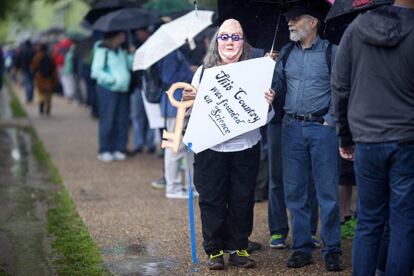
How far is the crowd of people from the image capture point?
4.95m

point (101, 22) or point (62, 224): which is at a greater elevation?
point (101, 22)

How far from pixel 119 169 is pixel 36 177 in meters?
1.22

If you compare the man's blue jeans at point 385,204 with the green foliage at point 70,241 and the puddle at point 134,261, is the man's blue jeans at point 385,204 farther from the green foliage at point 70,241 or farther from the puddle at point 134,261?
the green foliage at point 70,241

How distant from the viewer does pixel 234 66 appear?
6391 millimetres

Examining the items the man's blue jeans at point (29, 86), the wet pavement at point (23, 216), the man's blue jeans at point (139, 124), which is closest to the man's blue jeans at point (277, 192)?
the wet pavement at point (23, 216)

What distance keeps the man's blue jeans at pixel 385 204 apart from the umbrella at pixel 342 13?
0.94 meters

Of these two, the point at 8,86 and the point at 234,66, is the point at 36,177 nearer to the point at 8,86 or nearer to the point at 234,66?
the point at 234,66

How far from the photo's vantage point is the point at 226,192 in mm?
6543

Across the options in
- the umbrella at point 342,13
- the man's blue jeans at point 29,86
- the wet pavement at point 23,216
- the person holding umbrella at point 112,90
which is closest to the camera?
the umbrella at point 342,13

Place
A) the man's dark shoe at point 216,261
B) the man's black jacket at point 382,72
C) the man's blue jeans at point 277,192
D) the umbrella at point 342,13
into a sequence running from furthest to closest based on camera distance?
1. the man's blue jeans at point 277,192
2. the man's dark shoe at point 216,261
3. the umbrella at point 342,13
4. the man's black jacket at point 382,72

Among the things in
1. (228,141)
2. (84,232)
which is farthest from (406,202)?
(84,232)

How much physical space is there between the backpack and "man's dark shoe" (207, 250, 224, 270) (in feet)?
50.4

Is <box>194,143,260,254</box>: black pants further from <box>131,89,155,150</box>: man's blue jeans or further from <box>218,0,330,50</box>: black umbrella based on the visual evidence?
<box>131,89,155,150</box>: man's blue jeans

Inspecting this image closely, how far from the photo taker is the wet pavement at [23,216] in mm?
6832
